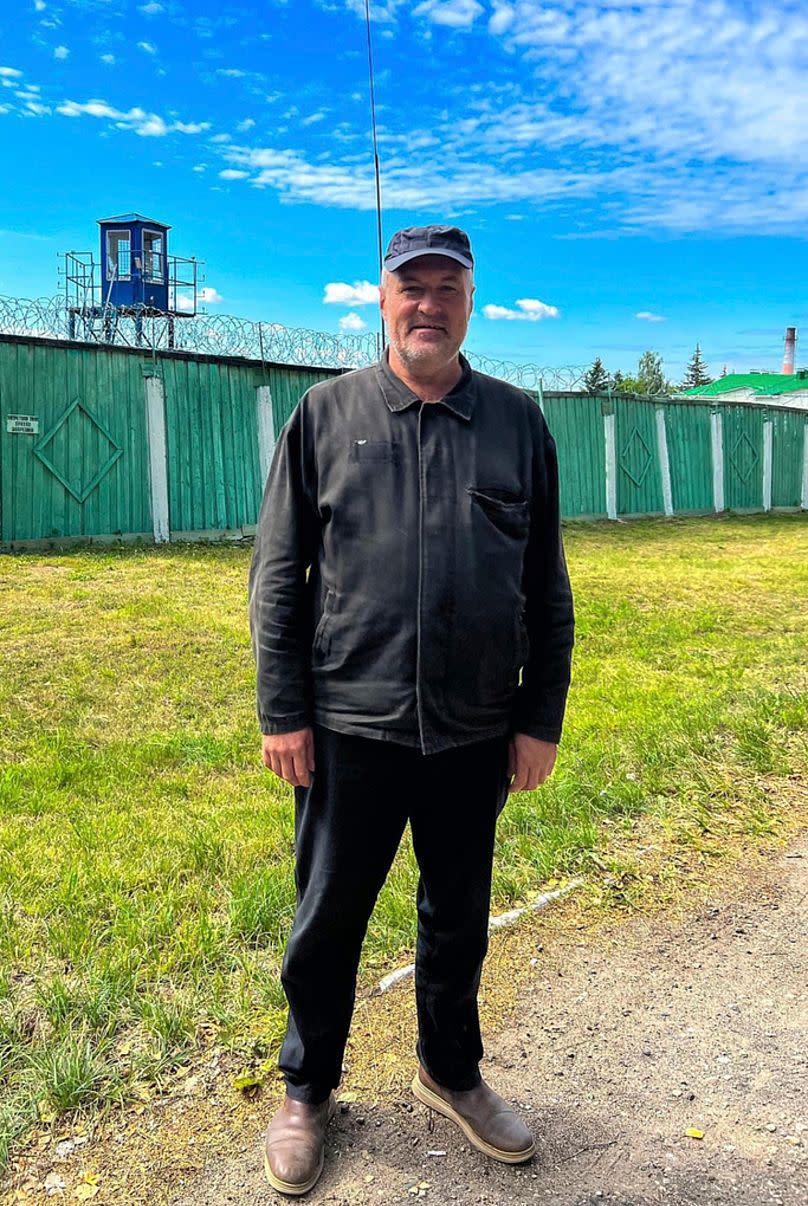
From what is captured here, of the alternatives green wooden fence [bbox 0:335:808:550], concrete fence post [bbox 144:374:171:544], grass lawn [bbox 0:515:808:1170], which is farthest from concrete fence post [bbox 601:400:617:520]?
grass lawn [bbox 0:515:808:1170]

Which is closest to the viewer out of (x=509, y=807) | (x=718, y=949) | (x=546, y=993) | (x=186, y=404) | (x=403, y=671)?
(x=403, y=671)

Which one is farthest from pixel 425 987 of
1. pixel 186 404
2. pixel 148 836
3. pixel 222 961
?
pixel 186 404

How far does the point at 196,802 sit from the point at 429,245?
329 cm

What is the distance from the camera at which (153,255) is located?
30766 mm

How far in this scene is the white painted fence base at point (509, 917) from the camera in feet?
10.4

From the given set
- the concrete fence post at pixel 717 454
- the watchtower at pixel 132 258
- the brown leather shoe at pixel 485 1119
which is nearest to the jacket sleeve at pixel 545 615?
the brown leather shoe at pixel 485 1119

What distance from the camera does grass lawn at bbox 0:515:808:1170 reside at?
293 centimetres

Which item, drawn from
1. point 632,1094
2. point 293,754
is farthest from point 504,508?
point 632,1094

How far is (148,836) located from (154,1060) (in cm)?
159

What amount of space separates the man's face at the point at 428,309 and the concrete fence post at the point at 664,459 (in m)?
20.2

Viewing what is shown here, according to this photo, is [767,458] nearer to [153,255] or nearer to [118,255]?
[153,255]

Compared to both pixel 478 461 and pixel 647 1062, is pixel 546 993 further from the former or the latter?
pixel 478 461

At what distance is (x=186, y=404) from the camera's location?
13.8 m

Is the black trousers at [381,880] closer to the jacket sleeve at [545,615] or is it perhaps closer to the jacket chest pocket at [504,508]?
the jacket sleeve at [545,615]
